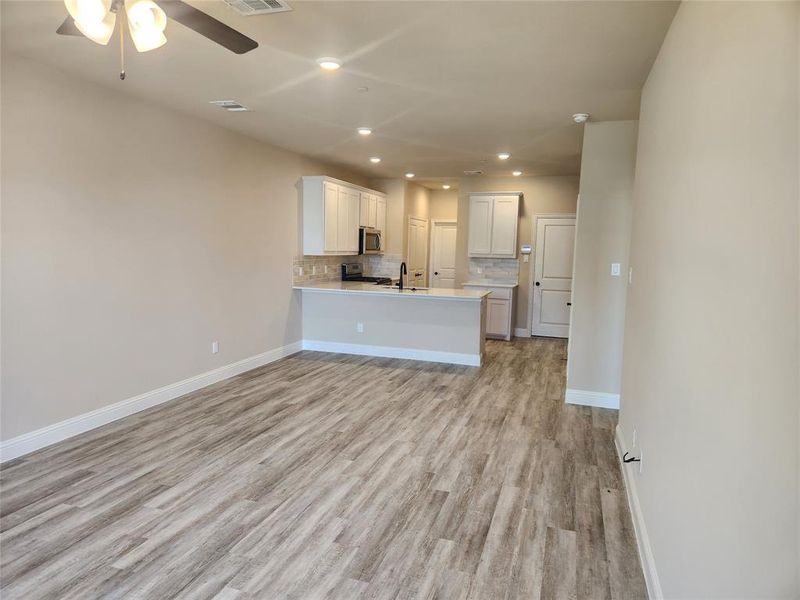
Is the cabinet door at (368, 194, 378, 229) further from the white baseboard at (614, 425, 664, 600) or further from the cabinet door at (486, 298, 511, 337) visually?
the white baseboard at (614, 425, 664, 600)

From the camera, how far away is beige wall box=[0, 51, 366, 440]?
3121mm

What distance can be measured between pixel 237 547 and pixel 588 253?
3656 millimetres

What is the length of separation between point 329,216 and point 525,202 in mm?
3324

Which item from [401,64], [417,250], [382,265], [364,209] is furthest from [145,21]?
[417,250]

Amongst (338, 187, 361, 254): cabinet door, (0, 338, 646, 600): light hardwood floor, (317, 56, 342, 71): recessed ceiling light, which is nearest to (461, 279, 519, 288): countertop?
(338, 187, 361, 254): cabinet door

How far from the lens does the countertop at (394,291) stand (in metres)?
5.73

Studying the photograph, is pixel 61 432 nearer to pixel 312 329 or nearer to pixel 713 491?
pixel 312 329

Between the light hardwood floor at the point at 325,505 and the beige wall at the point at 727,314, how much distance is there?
58 cm

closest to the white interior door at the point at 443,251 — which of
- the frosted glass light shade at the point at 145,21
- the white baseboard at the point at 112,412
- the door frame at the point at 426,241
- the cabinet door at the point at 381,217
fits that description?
the door frame at the point at 426,241

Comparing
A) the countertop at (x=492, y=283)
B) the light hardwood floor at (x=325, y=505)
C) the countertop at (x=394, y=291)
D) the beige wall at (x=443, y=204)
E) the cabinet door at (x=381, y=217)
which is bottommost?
the light hardwood floor at (x=325, y=505)

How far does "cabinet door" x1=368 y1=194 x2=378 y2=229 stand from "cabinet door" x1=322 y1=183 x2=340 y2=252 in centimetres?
113

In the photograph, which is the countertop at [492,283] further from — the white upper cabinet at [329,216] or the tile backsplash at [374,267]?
the white upper cabinet at [329,216]

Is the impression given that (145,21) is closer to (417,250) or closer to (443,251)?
(417,250)

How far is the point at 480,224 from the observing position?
305 inches
